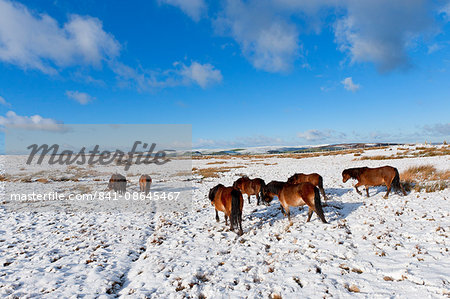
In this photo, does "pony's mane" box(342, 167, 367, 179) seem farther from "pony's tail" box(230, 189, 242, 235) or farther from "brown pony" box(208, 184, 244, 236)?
"pony's tail" box(230, 189, 242, 235)

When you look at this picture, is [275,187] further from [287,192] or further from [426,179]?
[426,179]

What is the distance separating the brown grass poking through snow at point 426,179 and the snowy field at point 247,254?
61 cm

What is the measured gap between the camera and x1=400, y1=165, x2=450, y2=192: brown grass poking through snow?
1018cm

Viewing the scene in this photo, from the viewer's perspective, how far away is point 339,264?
16.5 feet

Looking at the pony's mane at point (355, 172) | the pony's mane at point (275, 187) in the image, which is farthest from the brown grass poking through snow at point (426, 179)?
the pony's mane at point (275, 187)

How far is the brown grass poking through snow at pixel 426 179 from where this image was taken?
10.2 m

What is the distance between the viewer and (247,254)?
19.9 ft

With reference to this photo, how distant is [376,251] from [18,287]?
29.8 ft

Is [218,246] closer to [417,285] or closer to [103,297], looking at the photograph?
[103,297]

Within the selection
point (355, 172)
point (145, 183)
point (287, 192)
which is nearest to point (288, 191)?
point (287, 192)

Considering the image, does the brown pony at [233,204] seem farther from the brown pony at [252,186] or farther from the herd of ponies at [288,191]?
the brown pony at [252,186]

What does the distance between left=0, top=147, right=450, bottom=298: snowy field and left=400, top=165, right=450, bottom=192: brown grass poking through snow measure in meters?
0.61

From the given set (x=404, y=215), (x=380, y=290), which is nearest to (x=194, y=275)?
(x=380, y=290)

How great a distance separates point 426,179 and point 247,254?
1278 cm
